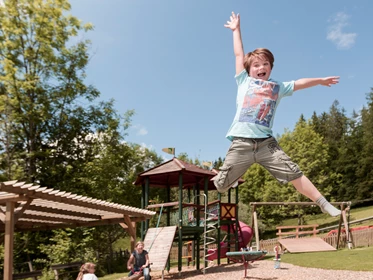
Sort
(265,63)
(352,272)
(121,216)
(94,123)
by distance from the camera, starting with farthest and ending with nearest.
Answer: (94,123), (121,216), (352,272), (265,63)

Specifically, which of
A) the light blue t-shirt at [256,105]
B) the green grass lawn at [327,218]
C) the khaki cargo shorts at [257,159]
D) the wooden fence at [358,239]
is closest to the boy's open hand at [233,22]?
the light blue t-shirt at [256,105]

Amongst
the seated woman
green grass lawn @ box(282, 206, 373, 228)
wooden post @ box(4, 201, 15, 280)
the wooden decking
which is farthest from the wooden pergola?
green grass lawn @ box(282, 206, 373, 228)

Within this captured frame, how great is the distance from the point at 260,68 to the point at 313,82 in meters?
0.51

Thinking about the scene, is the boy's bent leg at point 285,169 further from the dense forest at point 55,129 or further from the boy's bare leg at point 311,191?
the dense forest at point 55,129

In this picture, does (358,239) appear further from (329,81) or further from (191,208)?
(329,81)

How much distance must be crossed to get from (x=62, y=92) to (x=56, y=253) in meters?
9.54

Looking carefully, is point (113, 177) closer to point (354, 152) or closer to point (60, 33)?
point (60, 33)

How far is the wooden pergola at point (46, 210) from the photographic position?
7000mm

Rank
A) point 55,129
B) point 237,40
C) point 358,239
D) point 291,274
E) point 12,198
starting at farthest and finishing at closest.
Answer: point 55,129
point 358,239
point 291,274
point 12,198
point 237,40

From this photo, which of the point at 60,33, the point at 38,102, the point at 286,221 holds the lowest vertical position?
the point at 286,221

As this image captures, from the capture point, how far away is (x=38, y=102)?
819 inches

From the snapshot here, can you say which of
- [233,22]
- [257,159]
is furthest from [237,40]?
[257,159]

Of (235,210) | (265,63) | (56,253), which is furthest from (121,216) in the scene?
(265,63)

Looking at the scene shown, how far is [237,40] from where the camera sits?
11.5 ft
